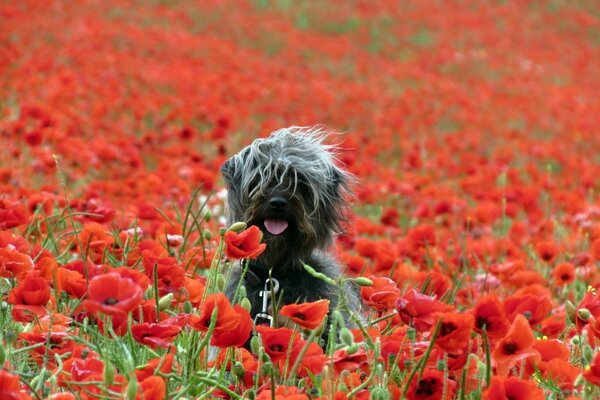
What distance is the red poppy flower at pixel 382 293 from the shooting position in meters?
2.62

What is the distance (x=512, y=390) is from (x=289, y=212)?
6.01ft

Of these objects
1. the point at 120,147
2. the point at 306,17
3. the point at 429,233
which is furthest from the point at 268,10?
the point at 429,233

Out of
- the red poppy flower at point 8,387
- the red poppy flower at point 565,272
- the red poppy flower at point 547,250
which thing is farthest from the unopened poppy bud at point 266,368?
the red poppy flower at point 547,250

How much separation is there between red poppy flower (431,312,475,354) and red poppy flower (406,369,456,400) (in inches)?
5.5

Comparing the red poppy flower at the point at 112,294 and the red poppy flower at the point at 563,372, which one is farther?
the red poppy flower at the point at 563,372

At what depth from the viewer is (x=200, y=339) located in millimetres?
2682

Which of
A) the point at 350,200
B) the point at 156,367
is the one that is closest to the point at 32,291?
the point at 156,367

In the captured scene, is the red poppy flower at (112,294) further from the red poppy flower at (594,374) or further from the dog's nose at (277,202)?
the dog's nose at (277,202)

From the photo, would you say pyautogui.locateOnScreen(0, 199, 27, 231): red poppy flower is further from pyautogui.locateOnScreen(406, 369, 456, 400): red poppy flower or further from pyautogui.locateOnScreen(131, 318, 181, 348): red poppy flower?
pyautogui.locateOnScreen(406, 369, 456, 400): red poppy flower

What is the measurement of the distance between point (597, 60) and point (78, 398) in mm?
21175

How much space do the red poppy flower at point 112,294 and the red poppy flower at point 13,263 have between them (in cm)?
78

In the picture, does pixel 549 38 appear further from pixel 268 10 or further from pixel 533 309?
pixel 533 309

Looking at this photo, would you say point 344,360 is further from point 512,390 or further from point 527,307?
point 527,307

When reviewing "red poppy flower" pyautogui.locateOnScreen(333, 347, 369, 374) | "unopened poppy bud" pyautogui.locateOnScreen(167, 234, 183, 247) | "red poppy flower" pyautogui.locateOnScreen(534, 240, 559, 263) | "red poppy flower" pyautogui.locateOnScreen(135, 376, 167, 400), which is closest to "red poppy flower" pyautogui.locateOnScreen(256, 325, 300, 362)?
"red poppy flower" pyautogui.locateOnScreen(333, 347, 369, 374)
